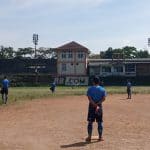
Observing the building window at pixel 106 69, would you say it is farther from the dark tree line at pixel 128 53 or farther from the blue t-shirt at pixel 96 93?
the blue t-shirt at pixel 96 93

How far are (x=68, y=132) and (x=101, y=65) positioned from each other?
94.7m

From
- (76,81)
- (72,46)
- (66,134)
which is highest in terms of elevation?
(72,46)

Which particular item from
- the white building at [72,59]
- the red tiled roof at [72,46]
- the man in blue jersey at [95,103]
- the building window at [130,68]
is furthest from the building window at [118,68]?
the man in blue jersey at [95,103]

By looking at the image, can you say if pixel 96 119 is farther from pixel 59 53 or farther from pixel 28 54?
pixel 28 54

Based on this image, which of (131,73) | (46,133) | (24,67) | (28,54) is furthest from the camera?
(28,54)

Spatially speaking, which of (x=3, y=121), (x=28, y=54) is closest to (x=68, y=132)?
(x=3, y=121)

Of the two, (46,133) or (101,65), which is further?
(101,65)

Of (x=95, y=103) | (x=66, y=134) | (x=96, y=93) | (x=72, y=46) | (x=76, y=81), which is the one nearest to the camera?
(x=95, y=103)

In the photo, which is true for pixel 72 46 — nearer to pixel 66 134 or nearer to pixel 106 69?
pixel 106 69

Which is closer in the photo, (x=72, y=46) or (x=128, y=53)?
(x=72, y=46)

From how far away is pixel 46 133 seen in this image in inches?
666

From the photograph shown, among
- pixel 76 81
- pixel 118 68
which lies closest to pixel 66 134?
pixel 76 81

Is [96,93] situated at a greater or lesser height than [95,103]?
greater

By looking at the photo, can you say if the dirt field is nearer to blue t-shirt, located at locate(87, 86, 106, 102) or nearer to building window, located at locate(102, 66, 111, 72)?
blue t-shirt, located at locate(87, 86, 106, 102)
